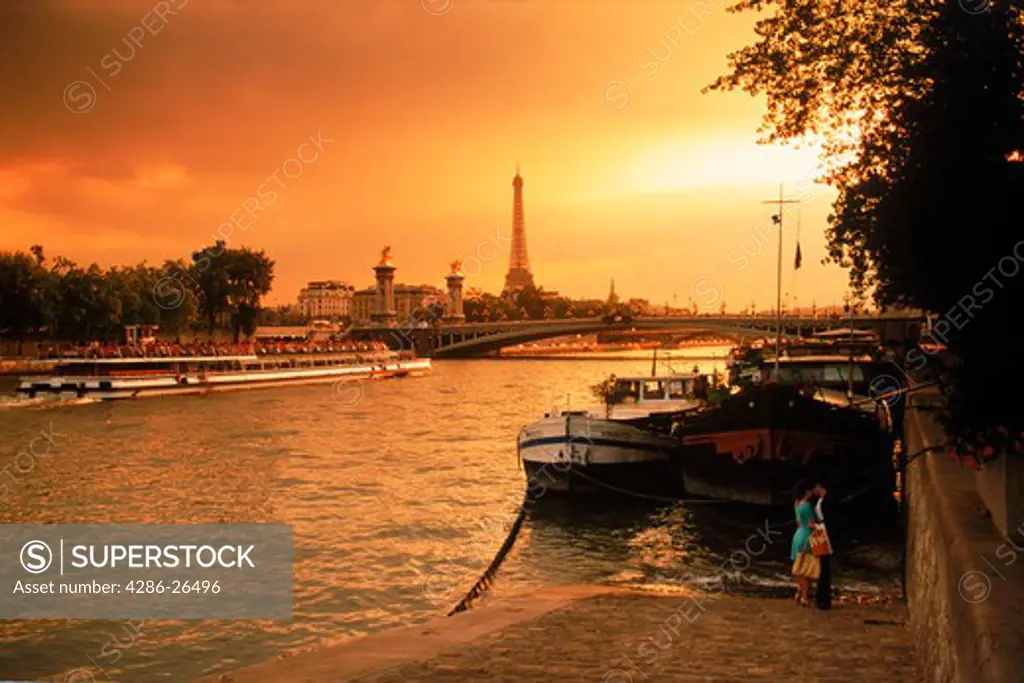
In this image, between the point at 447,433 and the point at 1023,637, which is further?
the point at 447,433

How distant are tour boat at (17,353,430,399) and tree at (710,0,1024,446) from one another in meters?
53.1

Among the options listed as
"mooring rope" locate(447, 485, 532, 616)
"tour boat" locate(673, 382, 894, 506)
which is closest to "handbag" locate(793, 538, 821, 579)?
"mooring rope" locate(447, 485, 532, 616)

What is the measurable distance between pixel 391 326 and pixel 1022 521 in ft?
445

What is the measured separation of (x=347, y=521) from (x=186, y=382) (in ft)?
159

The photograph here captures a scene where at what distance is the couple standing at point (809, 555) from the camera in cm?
1295

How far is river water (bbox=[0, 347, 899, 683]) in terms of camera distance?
1467 cm

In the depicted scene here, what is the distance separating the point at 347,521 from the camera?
23953 mm

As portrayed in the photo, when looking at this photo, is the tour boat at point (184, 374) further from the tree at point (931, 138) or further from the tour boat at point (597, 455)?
the tree at point (931, 138)

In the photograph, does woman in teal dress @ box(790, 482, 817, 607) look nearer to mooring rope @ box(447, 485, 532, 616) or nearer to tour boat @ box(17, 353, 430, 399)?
mooring rope @ box(447, 485, 532, 616)

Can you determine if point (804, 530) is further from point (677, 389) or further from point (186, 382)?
point (186, 382)

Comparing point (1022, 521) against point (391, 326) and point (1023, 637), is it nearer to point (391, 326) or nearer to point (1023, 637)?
point (1023, 637)

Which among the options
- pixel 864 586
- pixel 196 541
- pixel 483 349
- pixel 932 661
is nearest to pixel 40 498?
pixel 196 541

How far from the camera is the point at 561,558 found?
19.6 metres

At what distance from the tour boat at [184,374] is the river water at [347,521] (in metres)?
12.5
